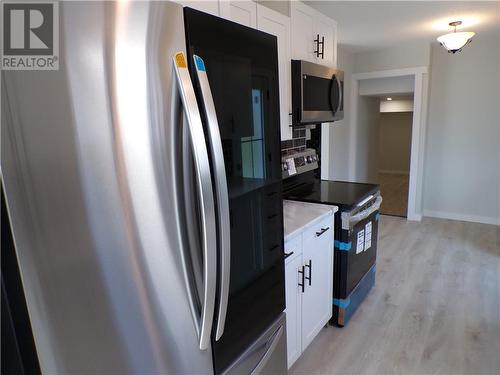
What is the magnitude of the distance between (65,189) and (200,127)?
13.9 inches

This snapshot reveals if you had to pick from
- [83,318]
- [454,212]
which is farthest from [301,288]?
[454,212]

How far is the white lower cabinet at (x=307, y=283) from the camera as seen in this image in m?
1.81

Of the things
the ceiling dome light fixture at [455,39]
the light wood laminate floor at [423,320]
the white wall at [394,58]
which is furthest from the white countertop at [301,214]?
the white wall at [394,58]

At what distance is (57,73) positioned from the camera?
71 centimetres

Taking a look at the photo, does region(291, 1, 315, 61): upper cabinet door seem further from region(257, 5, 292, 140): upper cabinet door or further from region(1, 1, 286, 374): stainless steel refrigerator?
region(1, 1, 286, 374): stainless steel refrigerator

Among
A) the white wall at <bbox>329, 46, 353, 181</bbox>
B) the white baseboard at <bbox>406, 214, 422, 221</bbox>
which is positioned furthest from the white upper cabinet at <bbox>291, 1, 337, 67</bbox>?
the white baseboard at <bbox>406, 214, 422, 221</bbox>

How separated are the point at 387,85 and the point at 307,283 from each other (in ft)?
13.8

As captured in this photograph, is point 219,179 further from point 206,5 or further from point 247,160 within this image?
point 206,5

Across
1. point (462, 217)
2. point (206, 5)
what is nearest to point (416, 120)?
point (462, 217)

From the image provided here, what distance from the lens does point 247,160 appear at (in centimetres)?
119

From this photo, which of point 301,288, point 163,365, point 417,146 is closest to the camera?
point 163,365

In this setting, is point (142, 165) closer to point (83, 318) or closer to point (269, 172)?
point (83, 318)

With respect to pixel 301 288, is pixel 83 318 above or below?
above

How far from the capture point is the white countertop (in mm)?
1804
